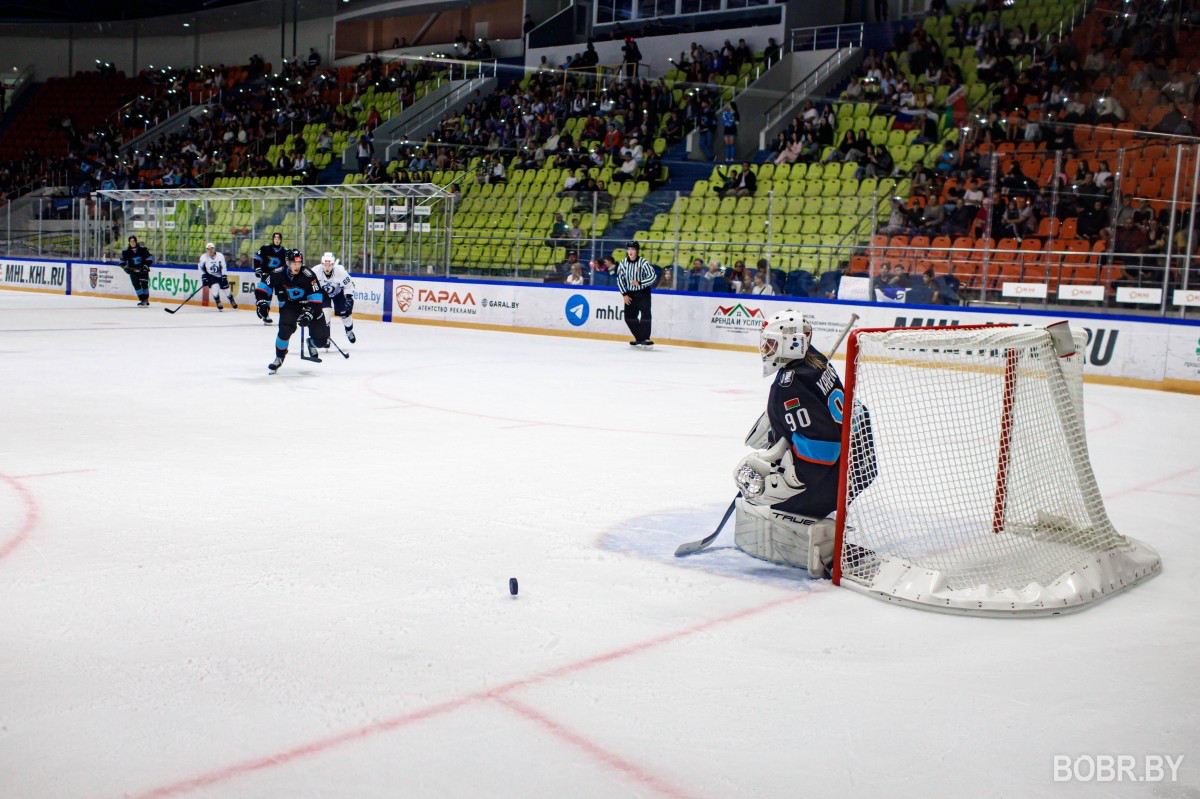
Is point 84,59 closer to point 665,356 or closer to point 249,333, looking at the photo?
point 249,333

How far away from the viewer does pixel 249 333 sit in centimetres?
1673

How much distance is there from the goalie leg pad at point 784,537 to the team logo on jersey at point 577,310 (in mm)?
13394

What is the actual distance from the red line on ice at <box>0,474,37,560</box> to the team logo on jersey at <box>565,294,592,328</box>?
12530 mm

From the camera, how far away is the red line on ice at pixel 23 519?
4586 millimetres

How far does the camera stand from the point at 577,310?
18.2m

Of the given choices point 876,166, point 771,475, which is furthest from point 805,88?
point 771,475

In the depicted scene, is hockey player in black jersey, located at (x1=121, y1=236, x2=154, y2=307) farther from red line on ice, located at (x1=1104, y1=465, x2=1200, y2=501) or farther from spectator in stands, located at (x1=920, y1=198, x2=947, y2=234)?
red line on ice, located at (x1=1104, y1=465, x2=1200, y2=501)

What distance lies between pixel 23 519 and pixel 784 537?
345cm

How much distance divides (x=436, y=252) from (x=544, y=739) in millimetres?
17559

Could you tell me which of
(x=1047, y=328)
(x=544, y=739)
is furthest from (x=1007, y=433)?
(x=544, y=739)

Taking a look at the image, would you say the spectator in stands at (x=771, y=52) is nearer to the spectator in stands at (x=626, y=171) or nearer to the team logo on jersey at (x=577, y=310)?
the spectator in stands at (x=626, y=171)

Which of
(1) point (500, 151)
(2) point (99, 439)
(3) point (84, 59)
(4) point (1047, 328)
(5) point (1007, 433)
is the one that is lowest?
(2) point (99, 439)

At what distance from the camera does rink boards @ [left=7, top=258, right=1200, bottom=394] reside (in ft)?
41.4

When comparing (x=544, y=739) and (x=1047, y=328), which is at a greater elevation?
(x=1047, y=328)
